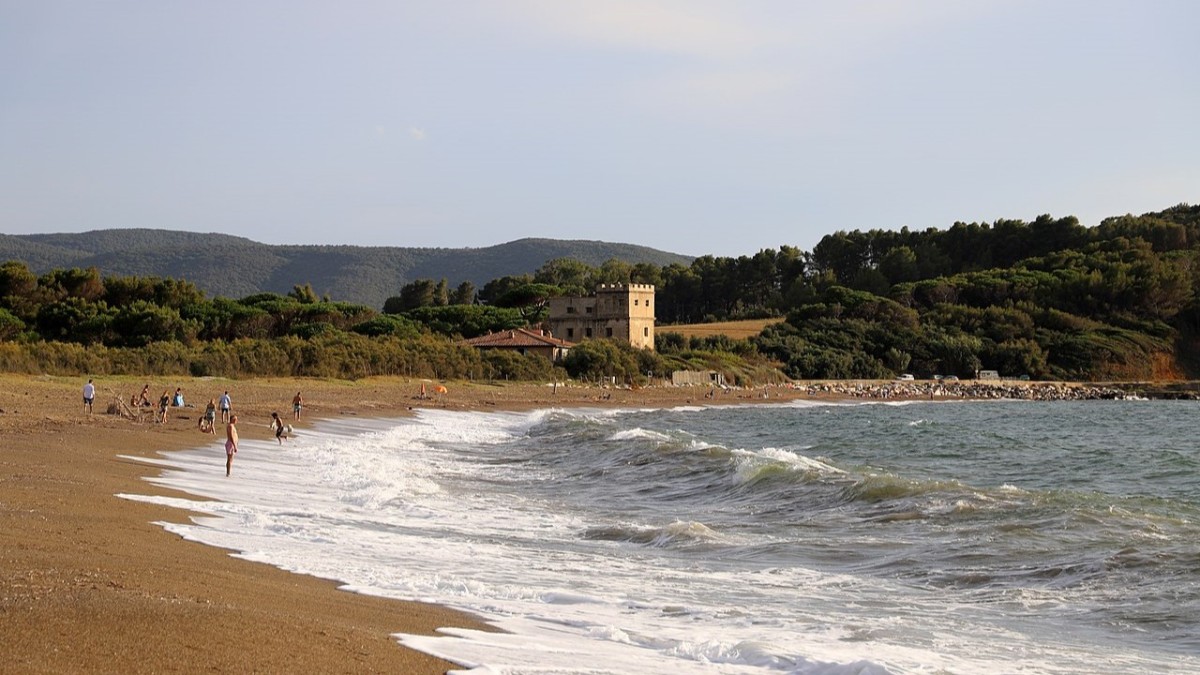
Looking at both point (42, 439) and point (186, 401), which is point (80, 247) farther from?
point (42, 439)

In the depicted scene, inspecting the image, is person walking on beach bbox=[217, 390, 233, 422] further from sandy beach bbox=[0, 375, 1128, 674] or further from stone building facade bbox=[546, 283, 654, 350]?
stone building facade bbox=[546, 283, 654, 350]

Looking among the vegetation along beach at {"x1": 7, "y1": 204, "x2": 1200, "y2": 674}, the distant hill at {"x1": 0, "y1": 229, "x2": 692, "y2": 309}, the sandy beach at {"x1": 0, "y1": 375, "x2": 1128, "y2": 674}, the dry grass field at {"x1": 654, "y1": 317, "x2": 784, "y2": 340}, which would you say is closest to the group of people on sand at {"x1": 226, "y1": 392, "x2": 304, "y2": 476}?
the vegetation along beach at {"x1": 7, "y1": 204, "x2": 1200, "y2": 674}

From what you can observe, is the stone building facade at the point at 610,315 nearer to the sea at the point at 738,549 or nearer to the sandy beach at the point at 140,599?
the sea at the point at 738,549

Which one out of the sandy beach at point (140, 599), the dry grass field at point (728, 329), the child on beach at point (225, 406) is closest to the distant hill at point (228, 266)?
the dry grass field at point (728, 329)

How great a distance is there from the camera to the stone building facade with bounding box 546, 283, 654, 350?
79.0 metres

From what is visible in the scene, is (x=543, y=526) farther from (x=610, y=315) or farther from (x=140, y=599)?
(x=610, y=315)

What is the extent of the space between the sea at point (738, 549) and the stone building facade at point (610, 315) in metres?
51.0

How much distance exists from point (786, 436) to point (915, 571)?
1002 inches

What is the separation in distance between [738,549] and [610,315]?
65.9 meters

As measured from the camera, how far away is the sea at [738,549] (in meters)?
8.56

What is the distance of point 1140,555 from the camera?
12789 mm

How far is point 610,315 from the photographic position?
3137 inches

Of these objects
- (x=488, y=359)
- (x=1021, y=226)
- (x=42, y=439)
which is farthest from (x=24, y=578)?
(x=1021, y=226)

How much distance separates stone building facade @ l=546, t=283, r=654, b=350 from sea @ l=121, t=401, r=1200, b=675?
51019 millimetres
